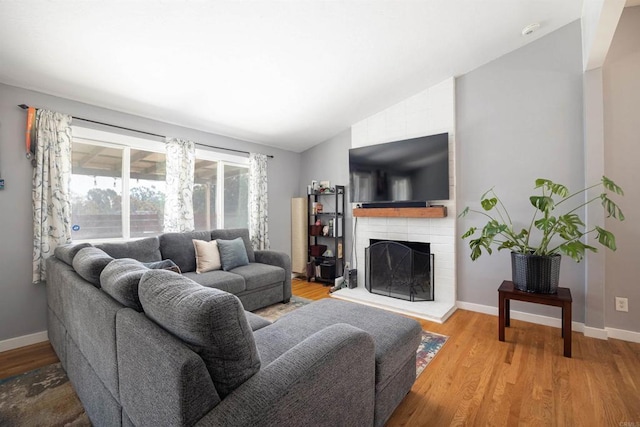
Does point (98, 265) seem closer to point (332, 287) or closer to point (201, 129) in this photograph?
point (201, 129)

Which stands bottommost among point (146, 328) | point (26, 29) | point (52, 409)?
point (52, 409)

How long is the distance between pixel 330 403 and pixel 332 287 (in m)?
3.16

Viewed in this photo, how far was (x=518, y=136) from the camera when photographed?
2936 mm

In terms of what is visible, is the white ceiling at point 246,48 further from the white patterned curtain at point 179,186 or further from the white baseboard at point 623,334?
the white baseboard at point 623,334

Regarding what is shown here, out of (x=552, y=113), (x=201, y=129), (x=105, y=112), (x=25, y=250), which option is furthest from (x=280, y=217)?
(x=552, y=113)

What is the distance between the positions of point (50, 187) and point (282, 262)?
2.39m

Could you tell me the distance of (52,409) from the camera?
5.43 ft

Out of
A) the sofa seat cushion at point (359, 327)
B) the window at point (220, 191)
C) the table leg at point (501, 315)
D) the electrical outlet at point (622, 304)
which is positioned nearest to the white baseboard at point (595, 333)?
the electrical outlet at point (622, 304)

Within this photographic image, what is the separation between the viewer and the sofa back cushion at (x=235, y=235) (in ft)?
11.6

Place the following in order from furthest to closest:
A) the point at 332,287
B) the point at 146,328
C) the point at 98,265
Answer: the point at 332,287 → the point at 98,265 → the point at 146,328

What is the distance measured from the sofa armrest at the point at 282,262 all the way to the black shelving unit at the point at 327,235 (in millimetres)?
972

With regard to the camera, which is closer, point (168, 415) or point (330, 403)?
point (168, 415)

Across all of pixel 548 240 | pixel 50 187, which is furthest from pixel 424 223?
pixel 50 187

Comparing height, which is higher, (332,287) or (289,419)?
(289,419)
